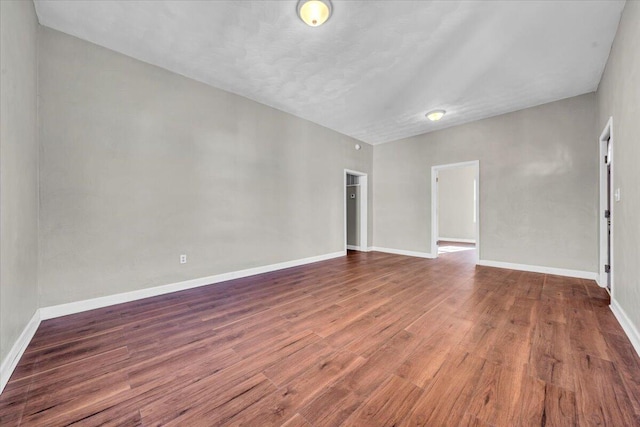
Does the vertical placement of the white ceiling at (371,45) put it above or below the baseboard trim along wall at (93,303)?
above

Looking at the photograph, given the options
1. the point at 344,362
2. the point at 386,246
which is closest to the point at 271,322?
the point at 344,362

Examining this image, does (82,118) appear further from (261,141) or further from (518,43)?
(518,43)

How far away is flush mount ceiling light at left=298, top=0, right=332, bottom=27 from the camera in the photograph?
2.15 m

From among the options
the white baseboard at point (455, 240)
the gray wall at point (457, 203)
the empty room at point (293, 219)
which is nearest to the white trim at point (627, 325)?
the empty room at point (293, 219)

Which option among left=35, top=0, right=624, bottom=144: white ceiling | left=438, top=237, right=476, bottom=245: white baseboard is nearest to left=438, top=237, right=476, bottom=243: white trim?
left=438, top=237, right=476, bottom=245: white baseboard

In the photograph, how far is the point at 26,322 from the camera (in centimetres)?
204

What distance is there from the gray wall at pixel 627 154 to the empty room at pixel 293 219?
0.04m

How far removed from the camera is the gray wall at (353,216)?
6676mm

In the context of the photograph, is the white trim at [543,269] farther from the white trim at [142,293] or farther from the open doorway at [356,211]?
the white trim at [142,293]

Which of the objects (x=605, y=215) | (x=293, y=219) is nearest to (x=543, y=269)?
(x=605, y=215)

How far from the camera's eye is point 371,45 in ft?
8.95

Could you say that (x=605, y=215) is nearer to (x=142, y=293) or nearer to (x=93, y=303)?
(x=142, y=293)

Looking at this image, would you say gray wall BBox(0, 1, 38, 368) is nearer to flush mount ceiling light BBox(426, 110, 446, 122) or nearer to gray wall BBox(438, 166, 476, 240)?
flush mount ceiling light BBox(426, 110, 446, 122)

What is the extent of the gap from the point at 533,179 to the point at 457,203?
15.1ft
